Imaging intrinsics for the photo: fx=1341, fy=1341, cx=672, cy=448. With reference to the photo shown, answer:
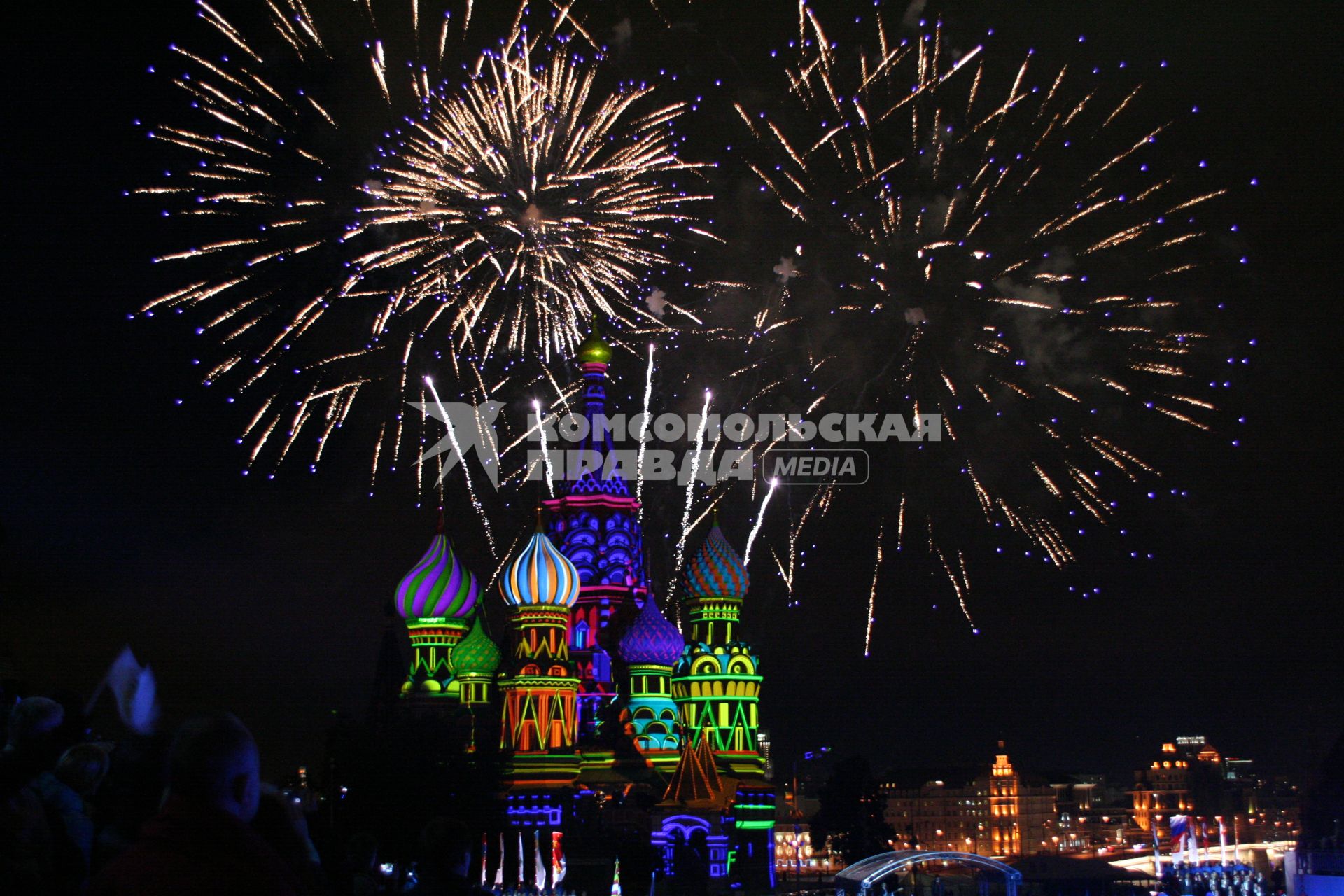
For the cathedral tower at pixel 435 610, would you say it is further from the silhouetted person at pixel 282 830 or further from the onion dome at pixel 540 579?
the silhouetted person at pixel 282 830

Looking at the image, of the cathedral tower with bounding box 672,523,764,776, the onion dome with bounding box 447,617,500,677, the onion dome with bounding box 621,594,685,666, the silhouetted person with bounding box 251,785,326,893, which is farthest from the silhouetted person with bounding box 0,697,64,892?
the onion dome with bounding box 447,617,500,677

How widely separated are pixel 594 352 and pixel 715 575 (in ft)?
31.9

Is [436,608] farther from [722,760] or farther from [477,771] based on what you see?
[722,760]

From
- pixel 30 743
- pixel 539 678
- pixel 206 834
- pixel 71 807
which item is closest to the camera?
pixel 206 834

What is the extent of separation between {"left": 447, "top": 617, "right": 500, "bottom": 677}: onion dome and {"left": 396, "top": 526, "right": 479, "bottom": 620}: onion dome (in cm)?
113

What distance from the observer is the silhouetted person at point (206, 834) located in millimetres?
3031

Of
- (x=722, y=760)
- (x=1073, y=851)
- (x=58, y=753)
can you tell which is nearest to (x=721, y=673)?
(x=722, y=760)

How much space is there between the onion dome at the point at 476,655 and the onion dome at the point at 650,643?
4444 mm

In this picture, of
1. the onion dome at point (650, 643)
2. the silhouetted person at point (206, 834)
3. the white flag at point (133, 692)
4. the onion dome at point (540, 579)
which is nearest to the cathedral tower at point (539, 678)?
the onion dome at point (540, 579)

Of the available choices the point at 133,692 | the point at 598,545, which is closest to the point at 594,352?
the point at 598,545

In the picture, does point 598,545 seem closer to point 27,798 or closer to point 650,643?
point 650,643

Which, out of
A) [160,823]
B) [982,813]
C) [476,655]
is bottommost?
[982,813]

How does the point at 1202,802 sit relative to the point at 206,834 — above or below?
Answer: below

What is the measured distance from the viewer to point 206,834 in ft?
10.2
